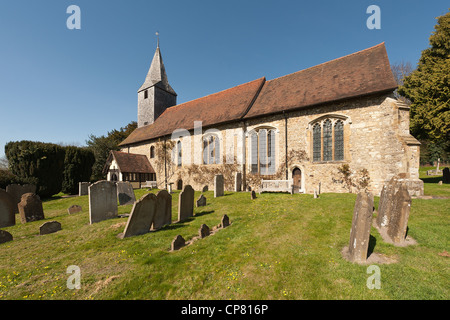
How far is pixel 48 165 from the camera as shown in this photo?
16562 millimetres

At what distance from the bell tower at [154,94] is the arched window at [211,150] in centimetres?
1215

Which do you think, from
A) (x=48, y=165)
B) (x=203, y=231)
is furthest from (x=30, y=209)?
(x=48, y=165)

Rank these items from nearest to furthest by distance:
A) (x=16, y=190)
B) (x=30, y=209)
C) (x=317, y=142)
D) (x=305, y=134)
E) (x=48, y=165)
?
(x=30, y=209) < (x=16, y=190) < (x=317, y=142) < (x=305, y=134) < (x=48, y=165)

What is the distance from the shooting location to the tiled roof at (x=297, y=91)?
11328 millimetres

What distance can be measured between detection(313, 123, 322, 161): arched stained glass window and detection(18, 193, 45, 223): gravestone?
15.8 meters

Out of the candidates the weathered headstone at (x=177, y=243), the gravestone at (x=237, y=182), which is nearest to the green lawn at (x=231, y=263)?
the weathered headstone at (x=177, y=243)

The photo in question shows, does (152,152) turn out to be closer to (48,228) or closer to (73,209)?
(73,209)

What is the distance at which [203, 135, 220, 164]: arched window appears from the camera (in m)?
16.9

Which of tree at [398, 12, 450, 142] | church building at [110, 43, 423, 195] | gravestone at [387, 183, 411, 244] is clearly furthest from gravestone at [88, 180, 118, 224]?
tree at [398, 12, 450, 142]

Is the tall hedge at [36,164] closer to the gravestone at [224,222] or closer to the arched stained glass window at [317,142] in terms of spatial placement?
the gravestone at [224,222]

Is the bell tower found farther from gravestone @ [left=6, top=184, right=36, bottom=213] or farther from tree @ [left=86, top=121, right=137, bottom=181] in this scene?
gravestone @ [left=6, top=184, right=36, bottom=213]

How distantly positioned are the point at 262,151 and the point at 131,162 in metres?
15.3

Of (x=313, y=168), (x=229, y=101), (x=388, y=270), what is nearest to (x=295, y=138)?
(x=313, y=168)
